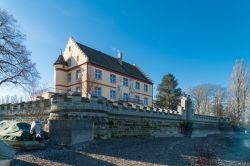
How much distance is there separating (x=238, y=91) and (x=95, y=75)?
2469cm

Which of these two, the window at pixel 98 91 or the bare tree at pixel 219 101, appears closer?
the window at pixel 98 91

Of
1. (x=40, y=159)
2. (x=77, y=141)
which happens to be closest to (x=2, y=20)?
(x=77, y=141)

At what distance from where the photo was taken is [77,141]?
44.8 feet

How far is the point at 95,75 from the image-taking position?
33.3 meters

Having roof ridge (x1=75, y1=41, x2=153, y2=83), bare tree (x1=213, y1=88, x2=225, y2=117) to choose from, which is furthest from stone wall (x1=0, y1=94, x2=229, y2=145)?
bare tree (x1=213, y1=88, x2=225, y2=117)

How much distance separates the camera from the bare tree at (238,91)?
41.7 meters

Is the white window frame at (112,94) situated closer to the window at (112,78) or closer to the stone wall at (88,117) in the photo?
the window at (112,78)

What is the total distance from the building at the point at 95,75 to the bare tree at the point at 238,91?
15.3m

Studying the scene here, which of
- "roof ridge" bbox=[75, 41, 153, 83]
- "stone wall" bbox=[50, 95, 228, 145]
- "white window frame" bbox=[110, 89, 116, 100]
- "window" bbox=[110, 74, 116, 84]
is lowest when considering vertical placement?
"stone wall" bbox=[50, 95, 228, 145]

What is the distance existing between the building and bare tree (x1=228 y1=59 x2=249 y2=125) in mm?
15294

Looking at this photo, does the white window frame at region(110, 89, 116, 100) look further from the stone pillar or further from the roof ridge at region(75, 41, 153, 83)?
the stone pillar

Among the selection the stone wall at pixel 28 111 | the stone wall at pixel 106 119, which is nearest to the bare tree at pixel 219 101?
the stone wall at pixel 106 119

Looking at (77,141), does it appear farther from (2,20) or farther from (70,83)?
(70,83)

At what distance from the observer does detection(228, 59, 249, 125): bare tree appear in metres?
41.7
